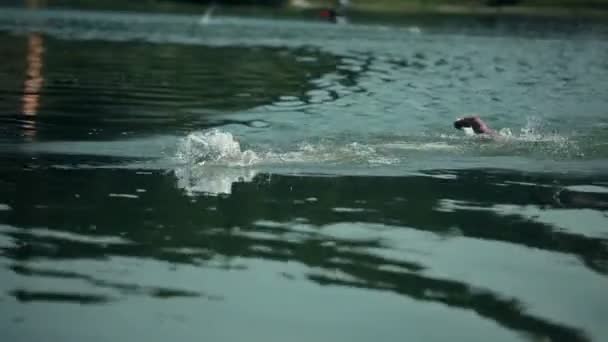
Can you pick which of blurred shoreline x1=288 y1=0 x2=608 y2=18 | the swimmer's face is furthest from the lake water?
blurred shoreline x1=288 y1=0 x2=608 y2=18

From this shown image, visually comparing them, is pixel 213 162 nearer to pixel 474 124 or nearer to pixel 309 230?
pixel 309 230

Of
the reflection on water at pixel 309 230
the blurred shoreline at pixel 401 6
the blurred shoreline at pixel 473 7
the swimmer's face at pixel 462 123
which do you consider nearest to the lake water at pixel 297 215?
the reflection on water at pixel 309 230

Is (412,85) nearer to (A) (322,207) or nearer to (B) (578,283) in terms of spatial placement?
(A) (322,207)

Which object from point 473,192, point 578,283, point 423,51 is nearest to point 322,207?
point 473,192

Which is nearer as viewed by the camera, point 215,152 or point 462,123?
point 215,152

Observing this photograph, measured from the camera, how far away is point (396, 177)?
15.5 metres

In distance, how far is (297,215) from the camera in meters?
12.5

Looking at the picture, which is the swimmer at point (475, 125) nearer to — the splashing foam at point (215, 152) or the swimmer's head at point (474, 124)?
the swimmer's head at point (474, 124)

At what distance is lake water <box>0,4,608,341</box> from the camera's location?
28.3 feet

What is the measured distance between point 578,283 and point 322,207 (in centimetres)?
395

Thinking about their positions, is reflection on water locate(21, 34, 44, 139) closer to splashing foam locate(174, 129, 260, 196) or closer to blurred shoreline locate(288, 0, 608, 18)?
splashing foam locate(174, 129, 260, 196)

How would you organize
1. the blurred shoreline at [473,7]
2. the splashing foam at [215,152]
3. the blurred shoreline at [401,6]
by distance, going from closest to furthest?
the splashing foam at [215,152] → the blurred shoreline at [401,6] → the blurred shoreline at [473,7]

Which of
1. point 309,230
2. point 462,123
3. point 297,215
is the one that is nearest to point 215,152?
point 297,215

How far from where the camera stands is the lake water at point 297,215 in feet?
28.3
